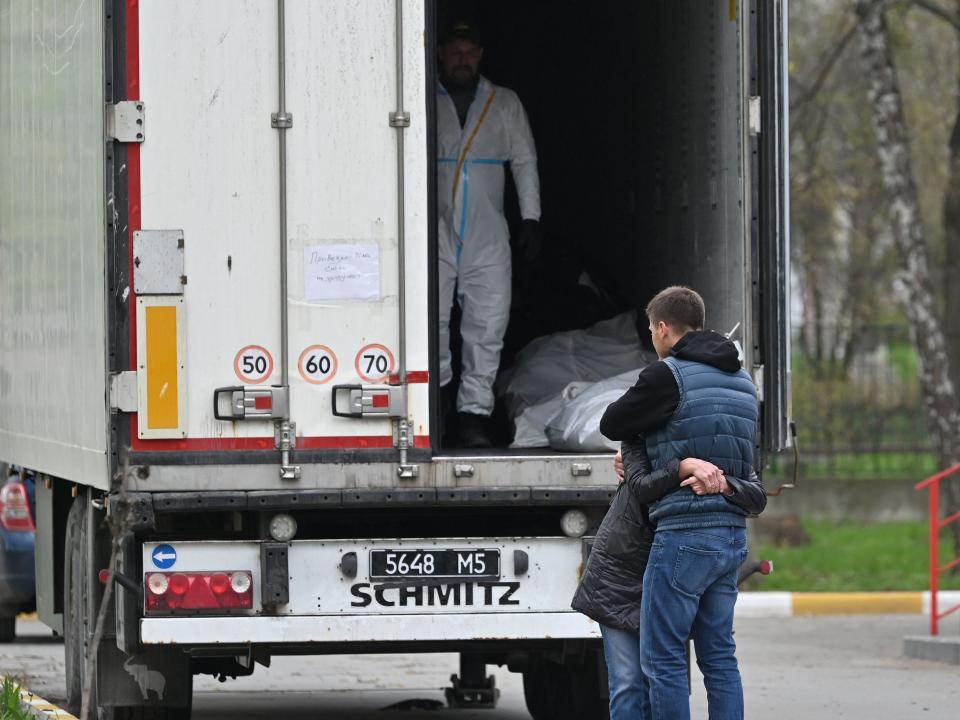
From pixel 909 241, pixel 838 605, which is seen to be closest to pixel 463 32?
pixel 838 605

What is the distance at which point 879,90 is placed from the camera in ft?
49.0

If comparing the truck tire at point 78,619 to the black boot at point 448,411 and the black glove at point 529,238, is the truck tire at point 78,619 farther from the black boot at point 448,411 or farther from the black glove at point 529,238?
the black glove at point 529,238

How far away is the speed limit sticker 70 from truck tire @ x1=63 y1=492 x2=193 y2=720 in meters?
1.29

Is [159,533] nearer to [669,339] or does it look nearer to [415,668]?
[669,339]

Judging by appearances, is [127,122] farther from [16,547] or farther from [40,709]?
[16,547]

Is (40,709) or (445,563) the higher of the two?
(445,563)

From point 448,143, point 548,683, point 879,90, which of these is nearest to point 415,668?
point 548,683

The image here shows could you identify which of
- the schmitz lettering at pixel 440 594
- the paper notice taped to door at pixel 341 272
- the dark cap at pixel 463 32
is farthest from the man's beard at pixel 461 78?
the schmitz lettering at pixel 440 594

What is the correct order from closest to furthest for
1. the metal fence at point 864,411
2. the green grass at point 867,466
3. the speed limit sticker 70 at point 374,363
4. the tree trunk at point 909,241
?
the speed limit sticker 70 at point 374,363, the tree trunk at point 909,241, the green grass at point 867,466, the metal fence at point 864,411

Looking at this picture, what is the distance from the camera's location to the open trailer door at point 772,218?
7.00m

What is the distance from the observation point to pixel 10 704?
6812 mm

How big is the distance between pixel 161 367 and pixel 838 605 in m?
8.16

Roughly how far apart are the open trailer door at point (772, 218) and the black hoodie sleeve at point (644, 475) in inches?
49.2

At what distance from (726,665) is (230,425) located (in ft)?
6.05
